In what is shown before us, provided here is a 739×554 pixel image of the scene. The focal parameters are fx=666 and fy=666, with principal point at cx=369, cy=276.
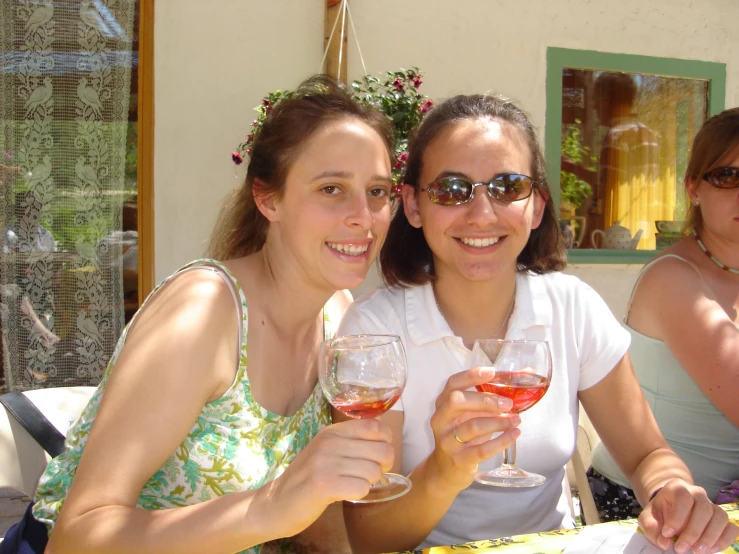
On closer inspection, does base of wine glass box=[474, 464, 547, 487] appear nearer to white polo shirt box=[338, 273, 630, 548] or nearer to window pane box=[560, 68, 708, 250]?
white polo shirt box=[338, 273, 630, 548]

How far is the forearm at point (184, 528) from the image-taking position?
125cm

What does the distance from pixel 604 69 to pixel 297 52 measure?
246 cm

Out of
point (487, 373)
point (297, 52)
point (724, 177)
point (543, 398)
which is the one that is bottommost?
point (543, 398)

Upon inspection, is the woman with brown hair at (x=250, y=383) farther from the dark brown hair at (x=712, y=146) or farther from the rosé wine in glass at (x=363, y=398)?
the dark brown hair at (x=712, y=146)

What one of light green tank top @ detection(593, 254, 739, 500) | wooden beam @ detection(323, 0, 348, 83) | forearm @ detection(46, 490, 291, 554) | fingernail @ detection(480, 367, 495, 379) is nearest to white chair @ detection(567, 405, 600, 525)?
light green tank top @ detection(593, 254, 739, 500)

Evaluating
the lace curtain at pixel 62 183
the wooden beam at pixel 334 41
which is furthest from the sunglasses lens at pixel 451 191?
the lace curtain at pixel 62 183

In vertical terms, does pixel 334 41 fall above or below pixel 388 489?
above

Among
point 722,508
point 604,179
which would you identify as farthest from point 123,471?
point 604,179

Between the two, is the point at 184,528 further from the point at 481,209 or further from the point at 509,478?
the point at 481,209

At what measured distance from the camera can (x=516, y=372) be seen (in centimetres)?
154

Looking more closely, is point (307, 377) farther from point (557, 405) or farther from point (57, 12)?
point (57, 12)

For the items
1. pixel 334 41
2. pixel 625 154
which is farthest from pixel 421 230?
pixel 625 154

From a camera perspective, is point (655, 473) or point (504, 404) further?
point (655, 473)

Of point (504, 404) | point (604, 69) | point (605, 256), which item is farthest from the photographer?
point (605, 256)
